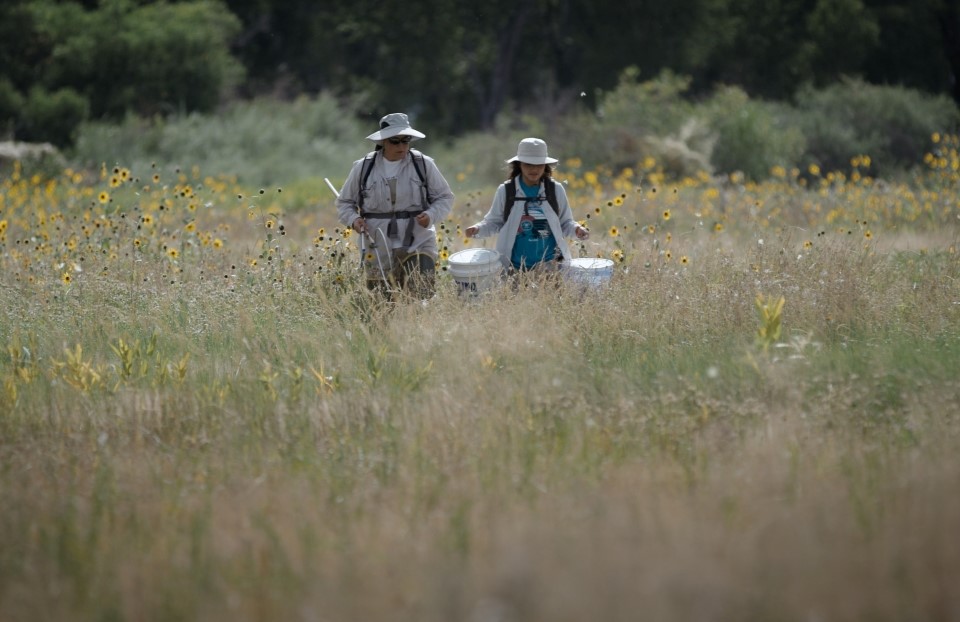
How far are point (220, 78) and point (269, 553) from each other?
25693 millimetres

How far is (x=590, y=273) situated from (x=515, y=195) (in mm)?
714

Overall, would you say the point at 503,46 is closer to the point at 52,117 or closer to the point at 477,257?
the point at 52,117

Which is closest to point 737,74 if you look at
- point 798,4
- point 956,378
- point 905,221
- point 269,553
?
point 798,4

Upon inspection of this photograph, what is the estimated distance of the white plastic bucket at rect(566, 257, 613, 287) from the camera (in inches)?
302

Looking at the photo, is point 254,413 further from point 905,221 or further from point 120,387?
point 905,221

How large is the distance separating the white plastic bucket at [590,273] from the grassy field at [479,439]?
14 cm

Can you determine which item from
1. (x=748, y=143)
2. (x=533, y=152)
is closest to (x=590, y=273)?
(x=533, y=152)

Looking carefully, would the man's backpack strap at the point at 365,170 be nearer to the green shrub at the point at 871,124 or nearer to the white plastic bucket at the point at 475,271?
the white plastic bucket at the point at 475,271

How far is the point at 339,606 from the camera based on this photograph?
3.63m

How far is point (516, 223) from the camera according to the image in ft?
26.0

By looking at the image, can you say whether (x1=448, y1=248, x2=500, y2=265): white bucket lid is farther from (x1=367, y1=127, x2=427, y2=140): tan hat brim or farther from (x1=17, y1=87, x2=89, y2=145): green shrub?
(x1=17, y1=87, x2=89, y2=145): green shrub

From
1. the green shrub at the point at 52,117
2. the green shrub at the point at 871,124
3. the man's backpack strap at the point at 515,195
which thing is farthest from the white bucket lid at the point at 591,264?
the green shrub at the point at 52,117

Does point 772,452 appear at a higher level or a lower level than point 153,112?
lower

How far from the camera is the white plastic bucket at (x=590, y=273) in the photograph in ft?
25.1
